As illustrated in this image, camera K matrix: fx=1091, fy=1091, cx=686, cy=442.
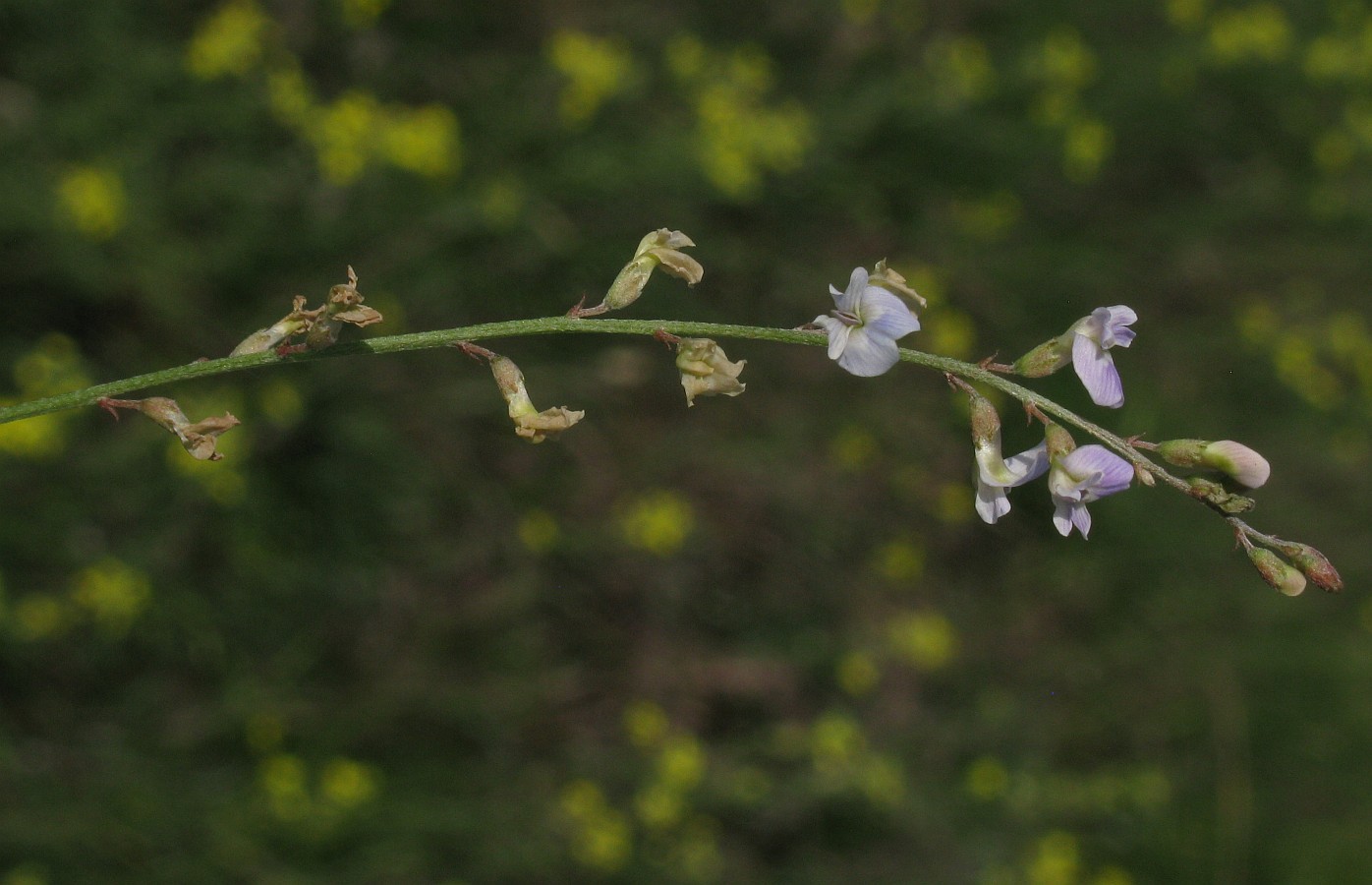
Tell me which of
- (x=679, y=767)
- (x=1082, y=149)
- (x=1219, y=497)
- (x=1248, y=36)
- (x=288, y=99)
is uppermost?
(x=1248, y=36)

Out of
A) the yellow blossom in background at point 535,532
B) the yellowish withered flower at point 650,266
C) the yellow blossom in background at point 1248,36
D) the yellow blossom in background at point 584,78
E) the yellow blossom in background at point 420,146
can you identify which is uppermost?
the yellow blossom in background at point 1248,36

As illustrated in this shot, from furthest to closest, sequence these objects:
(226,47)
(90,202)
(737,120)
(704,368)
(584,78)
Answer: (737,120) < (584,78) < (226,47) < (90,202) < (704,368)

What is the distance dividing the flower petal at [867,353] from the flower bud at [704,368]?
0.20 meters

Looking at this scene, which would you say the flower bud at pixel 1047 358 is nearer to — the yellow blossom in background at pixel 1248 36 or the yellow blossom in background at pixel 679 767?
the yellow blossom in background at pixel 679 767

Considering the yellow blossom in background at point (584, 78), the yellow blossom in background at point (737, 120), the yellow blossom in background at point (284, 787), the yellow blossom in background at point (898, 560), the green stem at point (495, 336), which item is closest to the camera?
the green stem at point (495, 336)

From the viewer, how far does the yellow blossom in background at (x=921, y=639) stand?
559 cm

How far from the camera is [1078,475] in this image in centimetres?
189

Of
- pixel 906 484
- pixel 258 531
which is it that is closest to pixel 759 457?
pixel 906 484

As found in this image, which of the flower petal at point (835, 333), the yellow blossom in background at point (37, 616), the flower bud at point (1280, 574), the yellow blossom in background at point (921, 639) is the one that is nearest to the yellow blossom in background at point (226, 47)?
the yellow blossom in background at point (37, 616)

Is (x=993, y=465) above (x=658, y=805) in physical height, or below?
below

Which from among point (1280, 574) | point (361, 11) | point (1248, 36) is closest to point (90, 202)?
point (361, 11)

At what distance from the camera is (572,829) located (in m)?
4.69

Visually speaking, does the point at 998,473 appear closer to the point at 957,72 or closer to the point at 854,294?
the point at 854,294

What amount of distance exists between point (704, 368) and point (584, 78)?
9.91 feet
